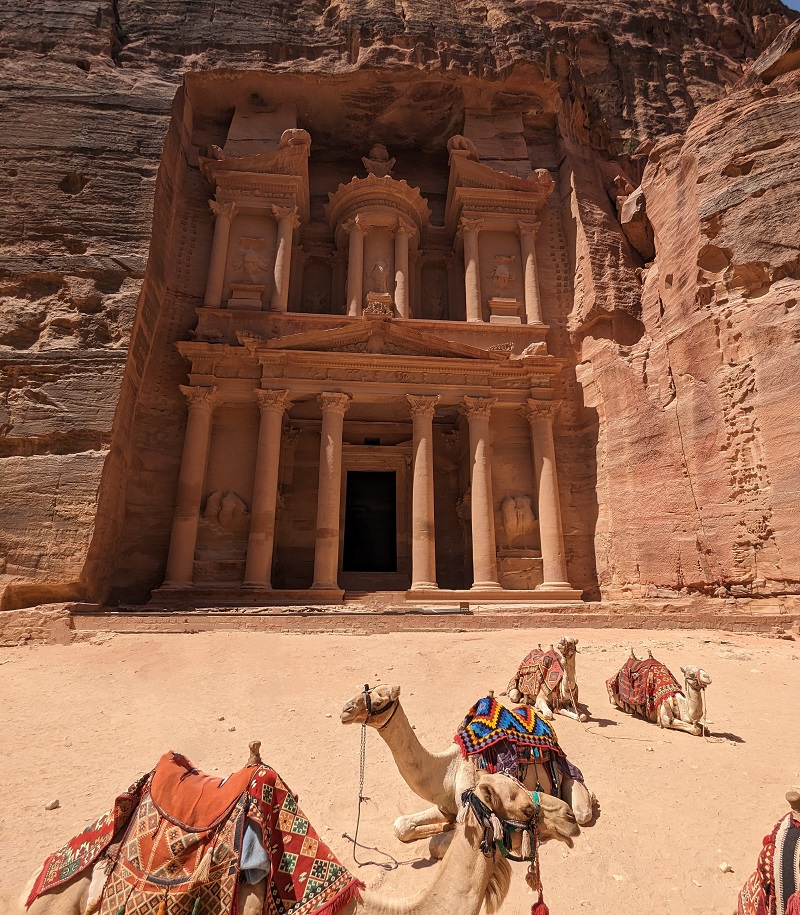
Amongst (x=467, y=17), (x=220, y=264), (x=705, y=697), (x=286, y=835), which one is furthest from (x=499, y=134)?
(x=286, y=835)

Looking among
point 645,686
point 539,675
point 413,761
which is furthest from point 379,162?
point 413,761

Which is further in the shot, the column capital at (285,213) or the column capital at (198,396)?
the column capital at (285,213)

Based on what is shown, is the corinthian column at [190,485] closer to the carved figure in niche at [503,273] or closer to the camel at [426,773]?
the carved figure in niche at [503,273]

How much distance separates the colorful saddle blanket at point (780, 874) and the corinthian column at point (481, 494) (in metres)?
13.7

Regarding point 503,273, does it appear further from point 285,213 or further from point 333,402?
point 333,402

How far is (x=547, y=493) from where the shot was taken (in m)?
17.9

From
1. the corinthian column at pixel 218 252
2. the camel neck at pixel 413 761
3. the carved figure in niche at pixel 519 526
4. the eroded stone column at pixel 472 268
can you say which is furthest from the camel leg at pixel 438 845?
the corinthian column at pixel 218 252

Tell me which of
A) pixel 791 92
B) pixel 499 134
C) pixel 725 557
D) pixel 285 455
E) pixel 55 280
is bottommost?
pixel 725 557

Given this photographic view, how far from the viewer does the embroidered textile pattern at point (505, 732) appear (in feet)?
12.5

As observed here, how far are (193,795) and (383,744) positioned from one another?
3.40 meters

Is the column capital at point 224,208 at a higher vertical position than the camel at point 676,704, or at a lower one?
higher

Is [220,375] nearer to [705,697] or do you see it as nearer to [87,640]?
[87,640]

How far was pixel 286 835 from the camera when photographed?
2.68 metres

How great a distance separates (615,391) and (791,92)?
9.14 metres
